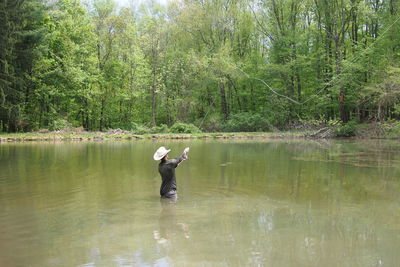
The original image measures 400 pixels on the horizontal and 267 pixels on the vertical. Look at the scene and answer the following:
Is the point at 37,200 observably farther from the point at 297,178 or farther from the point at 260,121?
the point at 260,121

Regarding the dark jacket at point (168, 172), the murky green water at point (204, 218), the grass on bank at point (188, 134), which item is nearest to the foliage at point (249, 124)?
the grass on bank at point (188, 134)

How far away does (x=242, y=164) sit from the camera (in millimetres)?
15102

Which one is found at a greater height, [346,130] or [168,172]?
[346,130]

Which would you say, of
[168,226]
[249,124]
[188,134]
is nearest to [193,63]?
[249,124]

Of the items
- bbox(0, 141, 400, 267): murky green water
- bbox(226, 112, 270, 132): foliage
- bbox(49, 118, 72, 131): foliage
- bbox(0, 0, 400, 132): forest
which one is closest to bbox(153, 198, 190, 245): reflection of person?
bbox(0, 141, 400, 267): murky green water

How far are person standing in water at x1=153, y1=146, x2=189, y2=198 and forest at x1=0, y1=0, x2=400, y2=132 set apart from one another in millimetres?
26454

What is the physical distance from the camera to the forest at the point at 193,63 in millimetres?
33094

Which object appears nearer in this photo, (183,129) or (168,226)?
(168,226)

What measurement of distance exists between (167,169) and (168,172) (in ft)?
0.33

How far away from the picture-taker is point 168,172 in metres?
8.69

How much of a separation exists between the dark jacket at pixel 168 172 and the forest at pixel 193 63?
1042 inches

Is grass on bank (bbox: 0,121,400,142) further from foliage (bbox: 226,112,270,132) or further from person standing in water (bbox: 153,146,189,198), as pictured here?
person standing in water (bbox: 153,146,189,198)

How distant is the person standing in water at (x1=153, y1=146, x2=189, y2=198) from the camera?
28.3 ft

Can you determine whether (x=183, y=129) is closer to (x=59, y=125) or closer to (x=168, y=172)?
(x=59, y=125)
